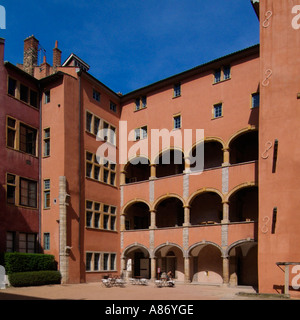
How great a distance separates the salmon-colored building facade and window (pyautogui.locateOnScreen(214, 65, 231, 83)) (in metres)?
0.10

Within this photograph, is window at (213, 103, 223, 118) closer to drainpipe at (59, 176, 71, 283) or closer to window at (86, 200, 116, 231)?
window at (86, 200, 116, 231)

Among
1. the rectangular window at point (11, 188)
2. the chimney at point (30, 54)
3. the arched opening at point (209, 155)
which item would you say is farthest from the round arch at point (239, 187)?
the chimney at point (30, 54)

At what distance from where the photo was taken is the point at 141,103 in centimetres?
3706

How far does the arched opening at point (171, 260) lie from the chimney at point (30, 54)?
19431mm

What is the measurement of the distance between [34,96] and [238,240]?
764 inches

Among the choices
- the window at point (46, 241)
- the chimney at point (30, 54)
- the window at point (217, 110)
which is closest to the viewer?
the window at point (46, 241)

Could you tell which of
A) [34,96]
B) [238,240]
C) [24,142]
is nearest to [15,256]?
[24,142]

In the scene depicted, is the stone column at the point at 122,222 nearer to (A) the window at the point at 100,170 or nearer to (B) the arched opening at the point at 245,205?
(A) the window at the point at 100,170

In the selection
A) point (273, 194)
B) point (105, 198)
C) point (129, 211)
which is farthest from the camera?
point (129, 211)

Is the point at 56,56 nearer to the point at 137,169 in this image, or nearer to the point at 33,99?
the point at 33,99

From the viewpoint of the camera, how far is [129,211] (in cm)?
3722

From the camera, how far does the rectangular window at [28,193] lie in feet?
94.6

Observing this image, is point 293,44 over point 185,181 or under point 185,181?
over
